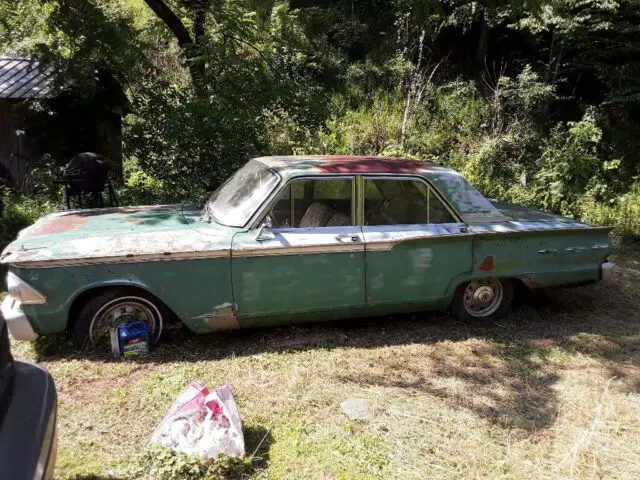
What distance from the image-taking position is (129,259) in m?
3.98

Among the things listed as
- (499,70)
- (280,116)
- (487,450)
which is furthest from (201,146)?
(499,70)

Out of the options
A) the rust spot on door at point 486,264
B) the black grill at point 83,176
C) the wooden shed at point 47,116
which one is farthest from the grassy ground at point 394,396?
the wooden shed at point 47,116

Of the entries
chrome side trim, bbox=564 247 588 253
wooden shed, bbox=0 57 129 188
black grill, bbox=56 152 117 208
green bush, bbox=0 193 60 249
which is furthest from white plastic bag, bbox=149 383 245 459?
wooden shed, bbox=0 57 129 188

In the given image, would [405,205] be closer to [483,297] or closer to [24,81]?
[483,297]

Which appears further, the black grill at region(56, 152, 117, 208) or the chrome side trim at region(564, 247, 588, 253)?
the black grill at region(56, 152, 117, 208)

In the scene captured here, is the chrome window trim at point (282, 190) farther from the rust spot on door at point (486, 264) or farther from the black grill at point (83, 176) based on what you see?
the black grill at point (83, 176)

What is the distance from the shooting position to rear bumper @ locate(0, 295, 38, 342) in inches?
152

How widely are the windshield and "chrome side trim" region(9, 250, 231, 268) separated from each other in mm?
389

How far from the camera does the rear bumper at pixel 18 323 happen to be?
3.87 m

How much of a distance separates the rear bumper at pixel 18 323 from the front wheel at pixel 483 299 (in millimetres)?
3602

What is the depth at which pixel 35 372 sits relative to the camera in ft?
7.82

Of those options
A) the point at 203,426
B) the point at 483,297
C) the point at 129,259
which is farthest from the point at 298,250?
the point at 483,297

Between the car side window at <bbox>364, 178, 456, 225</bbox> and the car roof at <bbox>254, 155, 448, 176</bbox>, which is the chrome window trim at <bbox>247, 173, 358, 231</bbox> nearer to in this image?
the car roof at <bbox>254, 155, 448, 176</bbox>

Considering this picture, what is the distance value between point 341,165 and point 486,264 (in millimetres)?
1606
